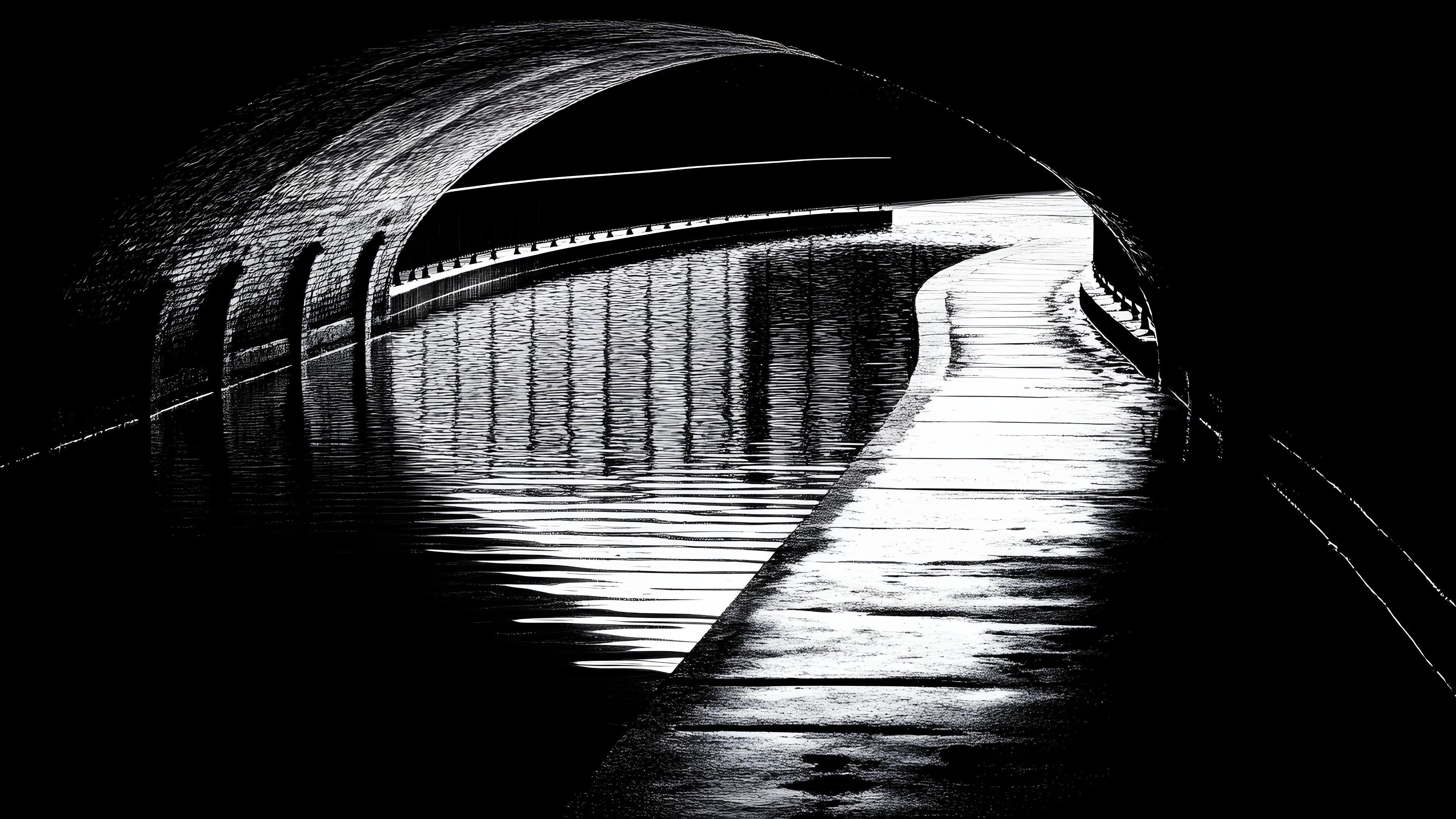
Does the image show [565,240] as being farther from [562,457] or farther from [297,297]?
[562,457]

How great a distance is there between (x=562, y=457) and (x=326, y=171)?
13.6ft

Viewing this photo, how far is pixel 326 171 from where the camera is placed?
12.6 meters

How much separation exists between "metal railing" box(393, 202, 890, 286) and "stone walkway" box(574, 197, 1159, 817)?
10342mm

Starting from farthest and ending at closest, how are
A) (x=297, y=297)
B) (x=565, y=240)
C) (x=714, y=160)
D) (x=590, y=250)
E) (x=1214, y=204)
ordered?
(x=714, y=160) → (x=590, y=250) → (x=565, y=240) → (x=297, y=297) → (x=1214, y=204)

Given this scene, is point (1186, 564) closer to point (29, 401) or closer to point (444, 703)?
point (444, 703)

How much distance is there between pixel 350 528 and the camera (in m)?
7.88

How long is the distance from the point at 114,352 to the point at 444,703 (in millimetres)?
6504

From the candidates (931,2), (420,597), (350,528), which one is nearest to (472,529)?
(350,528)

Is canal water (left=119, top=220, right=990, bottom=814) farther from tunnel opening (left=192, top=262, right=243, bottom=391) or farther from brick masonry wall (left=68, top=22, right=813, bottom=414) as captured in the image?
brick masonry wall (left=68, top=22, right=813, bottom=414)

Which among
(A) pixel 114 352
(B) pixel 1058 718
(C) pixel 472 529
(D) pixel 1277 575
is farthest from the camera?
(A) pixel 114 352

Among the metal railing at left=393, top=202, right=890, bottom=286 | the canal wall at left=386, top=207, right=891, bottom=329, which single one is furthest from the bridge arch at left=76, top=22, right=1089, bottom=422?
the metal railing at left=393, top=202, right=890, bottom=286

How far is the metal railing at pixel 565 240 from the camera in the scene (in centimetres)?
1878

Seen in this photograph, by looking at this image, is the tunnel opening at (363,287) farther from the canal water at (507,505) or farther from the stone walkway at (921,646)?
the stone walkway at (921,646)

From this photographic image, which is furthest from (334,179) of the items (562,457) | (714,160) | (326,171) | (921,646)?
(714,160)
